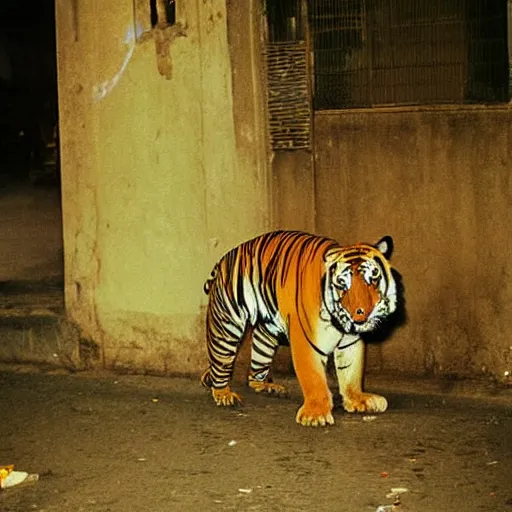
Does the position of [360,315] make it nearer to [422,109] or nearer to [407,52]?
[422,109]

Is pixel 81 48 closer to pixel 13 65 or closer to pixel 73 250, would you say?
pixel 73 250

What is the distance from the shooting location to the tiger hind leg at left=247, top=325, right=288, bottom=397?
7820mm

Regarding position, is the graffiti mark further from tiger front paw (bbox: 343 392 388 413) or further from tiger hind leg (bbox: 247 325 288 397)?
tiger front paw (bbox: 343 392 388 413)

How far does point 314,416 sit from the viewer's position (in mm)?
7027

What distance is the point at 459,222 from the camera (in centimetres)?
753

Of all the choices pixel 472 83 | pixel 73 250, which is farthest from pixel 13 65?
pixel 472 83

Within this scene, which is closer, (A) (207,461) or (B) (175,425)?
(A) (207,461)

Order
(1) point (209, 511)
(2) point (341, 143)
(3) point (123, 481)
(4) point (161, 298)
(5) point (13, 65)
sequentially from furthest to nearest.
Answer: (5) point (13, 65) < (4) point (161, 298) < (2) point (341, 143) < (3) point (123, 481) < (1) point (209, 511)

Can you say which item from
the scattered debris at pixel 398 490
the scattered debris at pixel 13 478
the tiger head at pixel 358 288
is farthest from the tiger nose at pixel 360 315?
the scattered debris at pixel 13 478

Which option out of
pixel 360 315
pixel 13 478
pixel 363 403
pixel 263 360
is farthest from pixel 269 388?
pixel 13 478

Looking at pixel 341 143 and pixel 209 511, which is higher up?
pixel 341 143

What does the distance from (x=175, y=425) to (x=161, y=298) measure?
4.30ft

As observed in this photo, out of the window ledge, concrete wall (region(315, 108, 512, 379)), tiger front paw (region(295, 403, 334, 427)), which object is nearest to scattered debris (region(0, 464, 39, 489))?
tiger front paw (region(295, 403, 334, 427))

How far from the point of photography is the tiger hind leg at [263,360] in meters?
7.82
